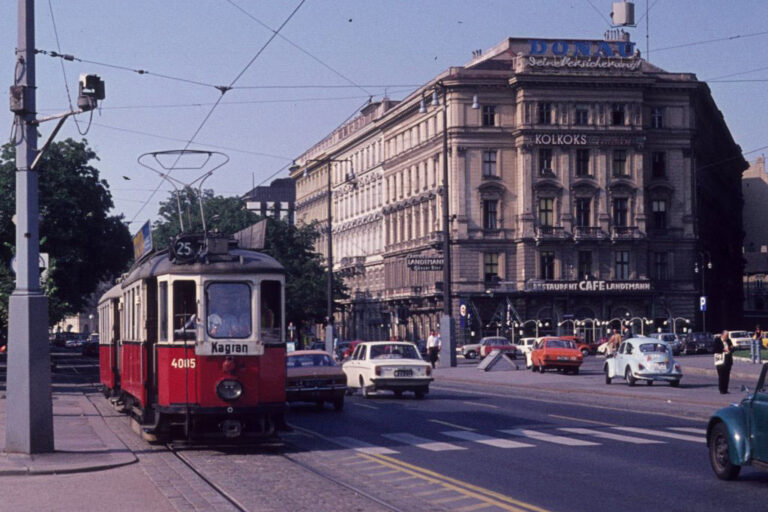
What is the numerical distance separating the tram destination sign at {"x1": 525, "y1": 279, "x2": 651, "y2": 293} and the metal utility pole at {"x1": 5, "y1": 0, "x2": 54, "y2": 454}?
238ft

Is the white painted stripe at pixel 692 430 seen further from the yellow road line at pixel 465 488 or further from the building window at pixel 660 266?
the building window at pixel 660 266

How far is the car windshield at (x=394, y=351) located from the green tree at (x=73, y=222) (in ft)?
77.3

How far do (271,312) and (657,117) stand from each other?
78114 mm

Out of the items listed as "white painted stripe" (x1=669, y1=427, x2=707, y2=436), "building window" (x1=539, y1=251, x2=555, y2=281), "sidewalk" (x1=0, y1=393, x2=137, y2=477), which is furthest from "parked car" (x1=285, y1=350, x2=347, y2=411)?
"building window" (x1=539, y1=251, x2=555, y2=281)

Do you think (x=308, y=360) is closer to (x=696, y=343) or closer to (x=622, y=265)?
(x=696, y=343)

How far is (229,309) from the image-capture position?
18.2 meters

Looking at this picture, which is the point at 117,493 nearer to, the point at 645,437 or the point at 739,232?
the point at 645,437

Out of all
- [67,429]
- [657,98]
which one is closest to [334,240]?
[657,98]

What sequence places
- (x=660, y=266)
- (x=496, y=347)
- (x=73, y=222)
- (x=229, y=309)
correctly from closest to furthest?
(x=229, y=309) → (x=73, y=222) → (x=496, y=347) → (x=660, y=266)

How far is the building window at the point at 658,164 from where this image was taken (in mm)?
92750

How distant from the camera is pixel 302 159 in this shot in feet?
436

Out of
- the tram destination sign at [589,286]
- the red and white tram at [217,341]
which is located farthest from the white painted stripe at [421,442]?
the tram destination sign at [589,286]

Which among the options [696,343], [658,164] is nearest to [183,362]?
[696,343]

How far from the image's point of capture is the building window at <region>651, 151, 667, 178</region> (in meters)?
92.8
